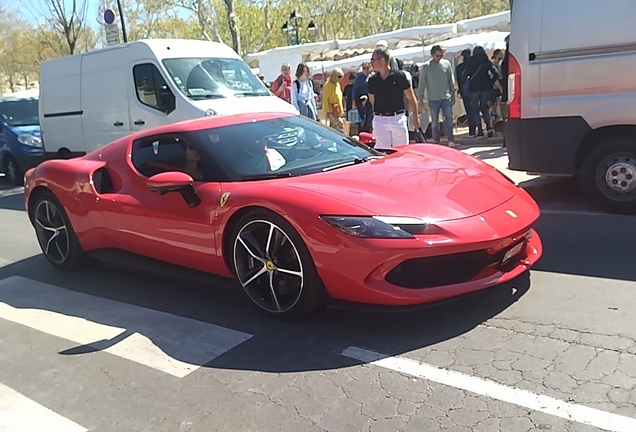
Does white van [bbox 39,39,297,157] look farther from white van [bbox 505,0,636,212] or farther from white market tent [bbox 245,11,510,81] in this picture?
white market tent [bbox 245,11,510,81]

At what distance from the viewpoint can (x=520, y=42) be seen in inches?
235

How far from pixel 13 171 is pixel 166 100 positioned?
553 centimetres

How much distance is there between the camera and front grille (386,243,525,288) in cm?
354

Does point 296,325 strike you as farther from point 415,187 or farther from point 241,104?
point 241,104

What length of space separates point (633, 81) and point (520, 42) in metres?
1.04

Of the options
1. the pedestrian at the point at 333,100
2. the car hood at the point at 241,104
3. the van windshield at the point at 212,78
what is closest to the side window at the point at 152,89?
the van windshield at the point at 212,78

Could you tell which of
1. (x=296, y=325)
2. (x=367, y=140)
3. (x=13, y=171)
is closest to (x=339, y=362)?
(x=296, y=325)

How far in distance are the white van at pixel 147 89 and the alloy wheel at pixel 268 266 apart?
5.05 meters

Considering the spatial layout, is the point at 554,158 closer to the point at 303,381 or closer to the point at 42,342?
the point at 303,381

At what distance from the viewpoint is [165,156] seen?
4.79 meters

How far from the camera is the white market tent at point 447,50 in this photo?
1538 centimetres

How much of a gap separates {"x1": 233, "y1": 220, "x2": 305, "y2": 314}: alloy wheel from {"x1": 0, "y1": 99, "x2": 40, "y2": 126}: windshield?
11.0 meters

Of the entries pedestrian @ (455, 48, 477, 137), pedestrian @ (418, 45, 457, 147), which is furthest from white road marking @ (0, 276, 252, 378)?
pedestrian @ (455, 48, 477, 137)

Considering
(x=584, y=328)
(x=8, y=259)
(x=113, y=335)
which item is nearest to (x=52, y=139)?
(x=8, y=259)
